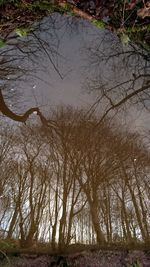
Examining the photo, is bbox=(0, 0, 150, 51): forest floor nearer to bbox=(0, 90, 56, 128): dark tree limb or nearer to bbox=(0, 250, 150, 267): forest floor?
bbox=(0, 90, 56, 128): dark tree limb

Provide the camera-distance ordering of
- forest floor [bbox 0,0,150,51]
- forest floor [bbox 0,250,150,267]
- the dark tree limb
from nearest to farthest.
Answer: forest floor [bbox 0,0,150,51], the dark tree limb, forest floor [bbox 0,250,150,267]

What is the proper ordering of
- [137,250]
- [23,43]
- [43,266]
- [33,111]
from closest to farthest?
[23,43], [43,266], [137,250], [33,111]

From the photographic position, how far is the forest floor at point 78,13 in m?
1.90

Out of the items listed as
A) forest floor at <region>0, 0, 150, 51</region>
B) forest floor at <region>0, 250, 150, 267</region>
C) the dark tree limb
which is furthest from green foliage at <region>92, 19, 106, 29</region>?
forest floor at <region>0, 250, 150, 267</region>

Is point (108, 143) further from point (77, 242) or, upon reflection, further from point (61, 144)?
point (77, 242)

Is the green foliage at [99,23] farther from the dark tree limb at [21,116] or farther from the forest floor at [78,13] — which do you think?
the dark tree limb at [21,116]

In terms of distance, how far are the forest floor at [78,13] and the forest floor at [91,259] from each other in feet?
15.6

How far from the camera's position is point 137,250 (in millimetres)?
5574

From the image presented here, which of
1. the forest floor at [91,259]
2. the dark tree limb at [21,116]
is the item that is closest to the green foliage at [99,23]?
the dark tree limb at [21,116]

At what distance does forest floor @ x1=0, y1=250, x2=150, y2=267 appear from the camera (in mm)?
5191

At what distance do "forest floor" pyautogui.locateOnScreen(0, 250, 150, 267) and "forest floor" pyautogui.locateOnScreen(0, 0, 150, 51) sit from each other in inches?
187

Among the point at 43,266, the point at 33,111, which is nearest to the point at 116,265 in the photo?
the point at 43,266

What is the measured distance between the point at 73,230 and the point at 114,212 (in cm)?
108

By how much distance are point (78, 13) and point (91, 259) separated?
5.05 meters
